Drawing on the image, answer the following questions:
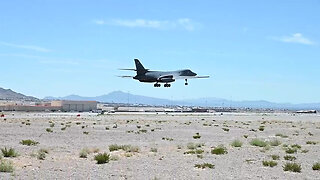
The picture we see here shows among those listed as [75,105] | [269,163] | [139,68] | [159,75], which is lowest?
[269,163]

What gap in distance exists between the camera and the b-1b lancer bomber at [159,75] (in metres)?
64.6

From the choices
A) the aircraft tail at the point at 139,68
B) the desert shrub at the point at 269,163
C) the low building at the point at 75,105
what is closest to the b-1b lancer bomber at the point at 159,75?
the aircraft tail at the point at 139,68


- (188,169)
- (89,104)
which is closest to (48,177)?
(188,169)

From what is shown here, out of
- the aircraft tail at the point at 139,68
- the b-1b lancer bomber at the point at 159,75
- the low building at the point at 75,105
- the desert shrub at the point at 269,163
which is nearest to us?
the desert shrub at the point at 269,163

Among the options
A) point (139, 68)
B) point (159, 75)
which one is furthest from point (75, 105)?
point (159, 75)

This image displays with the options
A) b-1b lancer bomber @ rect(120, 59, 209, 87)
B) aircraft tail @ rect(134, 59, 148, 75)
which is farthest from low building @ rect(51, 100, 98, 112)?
b-1b lancer bomber @ rect(120, 59, 209, 87)

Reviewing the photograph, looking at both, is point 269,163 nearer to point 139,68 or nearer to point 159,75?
point 159,75

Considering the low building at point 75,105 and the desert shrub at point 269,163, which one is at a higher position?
the low building at point 75,105

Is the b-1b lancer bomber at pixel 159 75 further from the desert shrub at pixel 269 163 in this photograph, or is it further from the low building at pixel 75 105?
the low building at pixel 75 105

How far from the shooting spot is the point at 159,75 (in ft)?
220

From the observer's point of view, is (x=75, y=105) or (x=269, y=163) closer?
(x=269, y=163)

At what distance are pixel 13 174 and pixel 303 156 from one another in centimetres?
1503

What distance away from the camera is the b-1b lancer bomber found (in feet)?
212

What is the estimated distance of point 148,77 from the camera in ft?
227
